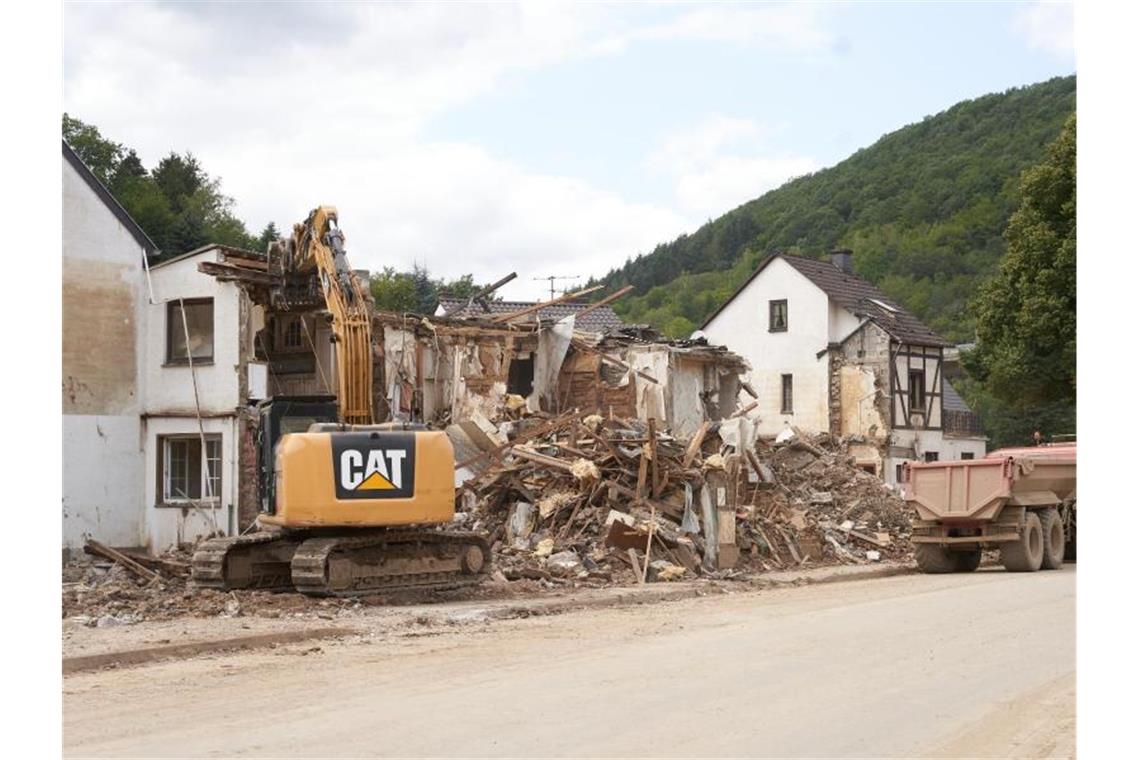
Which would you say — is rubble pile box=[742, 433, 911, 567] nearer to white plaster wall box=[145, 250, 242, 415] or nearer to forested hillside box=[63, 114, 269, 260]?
white plaster wall box=[145, 250, 242, 415]

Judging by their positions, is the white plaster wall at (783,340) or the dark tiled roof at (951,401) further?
the dark tiled roof at (951,401)

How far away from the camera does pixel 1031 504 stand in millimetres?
26438

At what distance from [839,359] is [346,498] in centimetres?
3945

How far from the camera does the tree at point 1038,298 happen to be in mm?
42844

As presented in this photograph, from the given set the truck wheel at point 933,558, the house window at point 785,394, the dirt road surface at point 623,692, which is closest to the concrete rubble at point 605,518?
the truck wheel at point 933,558

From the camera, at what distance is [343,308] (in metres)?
20.1

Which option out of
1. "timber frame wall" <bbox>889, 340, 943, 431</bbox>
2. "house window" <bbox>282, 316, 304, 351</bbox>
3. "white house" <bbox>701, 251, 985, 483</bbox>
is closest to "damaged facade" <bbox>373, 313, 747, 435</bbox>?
"house window" <bbox>282, 316, 304, 351</bbox>


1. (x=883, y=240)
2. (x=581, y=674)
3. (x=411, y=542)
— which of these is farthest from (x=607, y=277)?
(x=581, y=674)

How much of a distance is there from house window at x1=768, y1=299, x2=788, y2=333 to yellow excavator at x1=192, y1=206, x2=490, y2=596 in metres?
37.5

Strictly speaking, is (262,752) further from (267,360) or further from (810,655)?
(267,360)

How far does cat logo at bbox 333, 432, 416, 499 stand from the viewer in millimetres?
18609

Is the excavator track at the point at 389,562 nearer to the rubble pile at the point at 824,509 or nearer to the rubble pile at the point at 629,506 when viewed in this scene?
the rubble pile at the point at 629,506

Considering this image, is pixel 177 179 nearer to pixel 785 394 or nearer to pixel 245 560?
pixel 785 394

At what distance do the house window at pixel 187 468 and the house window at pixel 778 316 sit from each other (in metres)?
32.5
